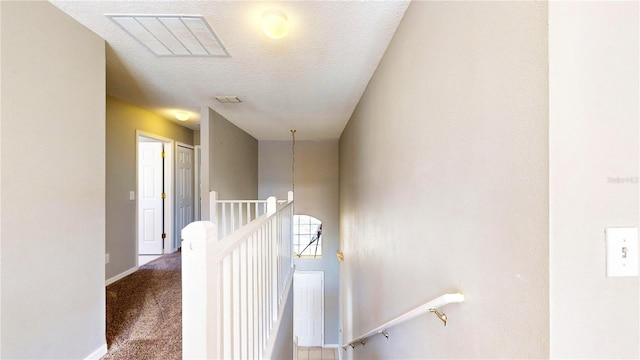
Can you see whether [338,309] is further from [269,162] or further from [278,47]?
[278,47]

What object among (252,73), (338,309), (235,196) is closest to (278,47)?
(252,73)

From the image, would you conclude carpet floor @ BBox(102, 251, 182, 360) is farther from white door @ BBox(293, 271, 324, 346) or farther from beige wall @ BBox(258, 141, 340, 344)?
white door @ BBox(293, 271, 324, 346)

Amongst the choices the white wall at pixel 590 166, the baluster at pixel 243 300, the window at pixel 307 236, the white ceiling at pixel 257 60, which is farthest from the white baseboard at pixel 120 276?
the white wall at pixel 590 166

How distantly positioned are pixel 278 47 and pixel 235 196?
10.4ft

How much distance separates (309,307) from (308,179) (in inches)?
120

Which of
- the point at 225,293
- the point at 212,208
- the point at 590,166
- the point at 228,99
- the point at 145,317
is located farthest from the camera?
the point at 212,208

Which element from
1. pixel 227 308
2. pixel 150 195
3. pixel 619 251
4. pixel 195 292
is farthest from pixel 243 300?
pixel 150 195

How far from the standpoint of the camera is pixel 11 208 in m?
1.31

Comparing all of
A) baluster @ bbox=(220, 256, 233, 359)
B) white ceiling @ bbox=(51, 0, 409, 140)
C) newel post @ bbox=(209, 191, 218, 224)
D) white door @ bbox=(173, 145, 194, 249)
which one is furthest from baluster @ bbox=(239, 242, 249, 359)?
white door @ bbox=(173, 145, 194, 249)

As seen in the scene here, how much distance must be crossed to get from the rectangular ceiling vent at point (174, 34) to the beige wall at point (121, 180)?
1.73 m

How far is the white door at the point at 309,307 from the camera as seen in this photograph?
6.24 m

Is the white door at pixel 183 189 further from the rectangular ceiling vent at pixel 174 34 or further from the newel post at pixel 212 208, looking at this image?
the rectangular ceiling vent at pixel 174 34

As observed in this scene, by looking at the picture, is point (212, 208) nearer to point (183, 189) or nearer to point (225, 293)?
point (183, 189)

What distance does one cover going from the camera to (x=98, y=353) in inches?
71.4
